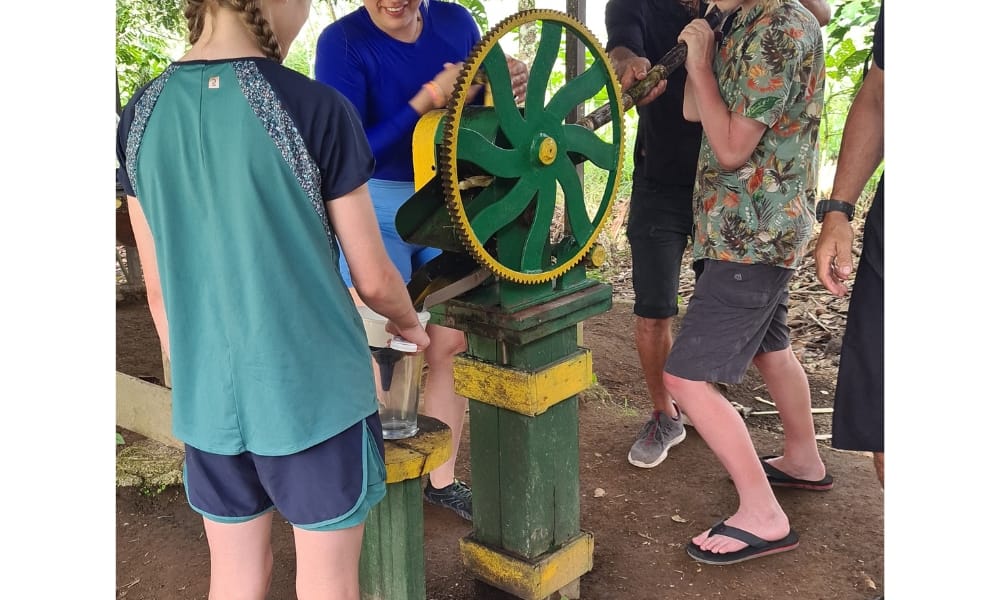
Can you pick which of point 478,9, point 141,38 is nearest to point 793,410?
point 478,9

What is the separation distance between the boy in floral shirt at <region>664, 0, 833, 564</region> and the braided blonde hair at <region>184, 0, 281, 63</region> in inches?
52.8

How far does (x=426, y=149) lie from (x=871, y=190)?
5634mm

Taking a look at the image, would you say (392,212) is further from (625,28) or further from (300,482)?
(300,482)

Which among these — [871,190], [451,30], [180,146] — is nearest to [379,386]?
[180,146]

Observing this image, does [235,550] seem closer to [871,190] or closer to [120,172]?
[120,172]

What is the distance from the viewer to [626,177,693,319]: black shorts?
10.9 feet

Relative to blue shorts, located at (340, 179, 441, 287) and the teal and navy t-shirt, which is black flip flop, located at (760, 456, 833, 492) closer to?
blue shorts, located at (340, 179, 441, 287)

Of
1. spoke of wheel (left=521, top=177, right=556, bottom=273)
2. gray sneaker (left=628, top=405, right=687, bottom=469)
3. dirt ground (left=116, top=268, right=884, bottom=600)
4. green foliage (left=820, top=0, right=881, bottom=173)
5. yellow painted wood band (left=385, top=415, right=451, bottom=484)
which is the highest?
green foliage (left=820, top=0, right=881, bottom=173)

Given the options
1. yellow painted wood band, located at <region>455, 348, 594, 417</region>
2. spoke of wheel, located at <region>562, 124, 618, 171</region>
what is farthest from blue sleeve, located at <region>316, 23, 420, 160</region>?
yellow painted wood band, located at <region>455, 348, 594, 417</region>

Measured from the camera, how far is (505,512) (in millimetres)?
2482

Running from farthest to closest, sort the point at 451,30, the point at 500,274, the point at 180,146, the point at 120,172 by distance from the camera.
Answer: the point at 451,30, the point at 500,274, the point at 120,172, the point at 180,146

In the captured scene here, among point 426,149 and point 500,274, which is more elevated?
point 426,149

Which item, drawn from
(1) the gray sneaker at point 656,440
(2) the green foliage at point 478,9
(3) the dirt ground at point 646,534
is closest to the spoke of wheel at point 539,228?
(3) the dirt ground at point 646,534

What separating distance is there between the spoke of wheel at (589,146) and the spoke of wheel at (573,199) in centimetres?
4
